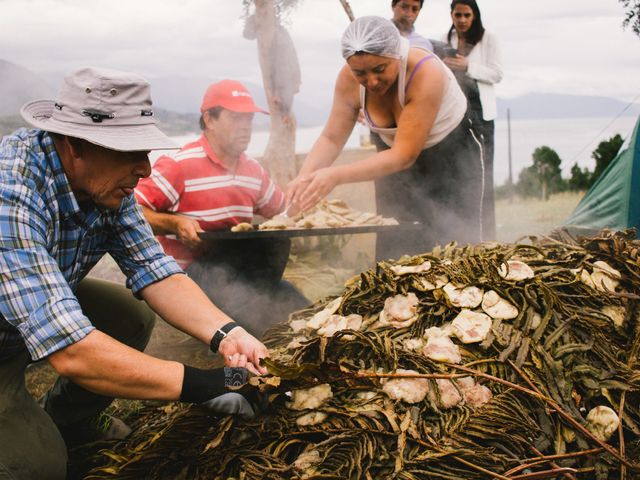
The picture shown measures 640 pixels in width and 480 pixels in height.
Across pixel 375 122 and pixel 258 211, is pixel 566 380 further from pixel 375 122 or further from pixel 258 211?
pixel 258 211

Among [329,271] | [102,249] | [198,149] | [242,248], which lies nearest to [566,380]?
[102,249]

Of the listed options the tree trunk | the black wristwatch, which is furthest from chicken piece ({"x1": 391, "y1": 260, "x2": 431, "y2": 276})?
the tree trunk

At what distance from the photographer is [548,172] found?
11.9m

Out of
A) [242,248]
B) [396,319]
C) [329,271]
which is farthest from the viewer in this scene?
[329,271]

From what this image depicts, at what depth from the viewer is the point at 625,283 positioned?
8.94 feet

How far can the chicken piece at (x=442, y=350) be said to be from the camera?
2.16 meters

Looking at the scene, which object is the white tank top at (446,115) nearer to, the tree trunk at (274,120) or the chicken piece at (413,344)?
the chicken piece at (413,344)

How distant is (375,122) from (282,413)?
2747mm

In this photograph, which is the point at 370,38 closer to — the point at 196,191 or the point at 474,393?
the point at 196,191

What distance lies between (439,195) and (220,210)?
1.66 metres

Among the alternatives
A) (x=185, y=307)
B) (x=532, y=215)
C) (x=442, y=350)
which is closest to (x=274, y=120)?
(x=532, y=215)

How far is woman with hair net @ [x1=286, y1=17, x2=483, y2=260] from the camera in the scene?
3.92 metres

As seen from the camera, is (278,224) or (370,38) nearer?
(370,38)

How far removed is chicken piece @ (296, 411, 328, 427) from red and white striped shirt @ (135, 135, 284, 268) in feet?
8.14
